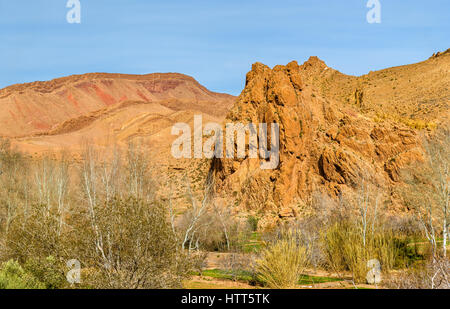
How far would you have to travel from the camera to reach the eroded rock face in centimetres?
3703

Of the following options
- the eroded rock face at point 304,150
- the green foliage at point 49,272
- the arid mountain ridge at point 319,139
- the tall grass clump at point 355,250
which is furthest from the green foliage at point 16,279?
the eroded rock face at point 304,150

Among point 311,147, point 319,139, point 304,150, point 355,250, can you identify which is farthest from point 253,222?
point 355,250

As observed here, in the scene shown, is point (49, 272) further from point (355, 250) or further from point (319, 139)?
point (319, 139)

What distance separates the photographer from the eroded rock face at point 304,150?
3703 cm

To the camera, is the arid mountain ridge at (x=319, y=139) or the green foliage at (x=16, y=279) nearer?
A: the green foliage at (x=16, y=279)

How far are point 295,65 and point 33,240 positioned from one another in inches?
1336

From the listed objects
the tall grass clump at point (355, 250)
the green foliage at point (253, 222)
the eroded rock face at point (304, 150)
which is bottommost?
the green foliage at point (253, 222)

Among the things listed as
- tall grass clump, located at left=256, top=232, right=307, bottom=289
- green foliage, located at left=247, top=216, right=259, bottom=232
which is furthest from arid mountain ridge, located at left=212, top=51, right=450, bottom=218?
tall grass clump, located at left=256, top=232, right=307, bottom=289

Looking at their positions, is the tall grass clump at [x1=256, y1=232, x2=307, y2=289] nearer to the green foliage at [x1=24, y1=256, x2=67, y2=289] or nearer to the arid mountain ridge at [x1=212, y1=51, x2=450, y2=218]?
the green foliage at [x1=24, y1=256, x2=67, y2=289]

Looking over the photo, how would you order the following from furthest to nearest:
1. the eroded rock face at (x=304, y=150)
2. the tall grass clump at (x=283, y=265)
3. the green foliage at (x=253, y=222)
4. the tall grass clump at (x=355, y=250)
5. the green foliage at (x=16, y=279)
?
1. the eroded rock face at (x=304, y=150)
2. the green foliage at (x=253, y=222)
3. the tall grass clump at (x=355, y=250)
4. the tall grass clump at (x=283, y=265)
5. the green foliage at (x=16, y=279)

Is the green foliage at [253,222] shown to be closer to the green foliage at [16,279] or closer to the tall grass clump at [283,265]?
the tall grass clump at [283,265]

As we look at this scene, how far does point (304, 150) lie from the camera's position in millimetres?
40188
